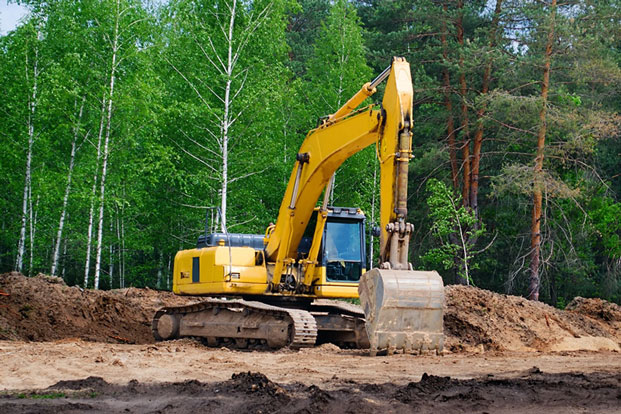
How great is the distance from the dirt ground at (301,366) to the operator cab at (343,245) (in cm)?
138

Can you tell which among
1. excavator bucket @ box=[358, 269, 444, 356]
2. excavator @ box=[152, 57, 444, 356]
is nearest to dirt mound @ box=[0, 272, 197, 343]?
excavator @ box=[152, 57, 444, 356]

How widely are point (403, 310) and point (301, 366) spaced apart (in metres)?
1.71

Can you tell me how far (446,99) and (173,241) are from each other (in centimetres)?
1140

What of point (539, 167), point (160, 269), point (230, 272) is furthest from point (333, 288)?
point (160, 269)

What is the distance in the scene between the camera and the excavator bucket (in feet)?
34.1

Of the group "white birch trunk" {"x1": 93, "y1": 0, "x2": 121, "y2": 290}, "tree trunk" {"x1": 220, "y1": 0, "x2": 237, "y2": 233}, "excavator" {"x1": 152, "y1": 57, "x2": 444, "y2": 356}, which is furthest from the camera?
"tree trunk" {"x1": 220, "y1": 0, "x2": 237, "y2": 233}

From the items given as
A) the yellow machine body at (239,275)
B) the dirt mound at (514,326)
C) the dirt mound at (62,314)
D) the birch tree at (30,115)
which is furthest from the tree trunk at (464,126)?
the yellow machine body at (239,275)

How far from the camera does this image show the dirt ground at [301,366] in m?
7.50

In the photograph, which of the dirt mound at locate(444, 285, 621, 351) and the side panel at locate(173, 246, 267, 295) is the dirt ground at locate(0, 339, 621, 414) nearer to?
the side panel at locate(173, 246, 267, 295)

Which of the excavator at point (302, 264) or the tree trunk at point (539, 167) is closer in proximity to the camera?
the excavator at point (302, 264)

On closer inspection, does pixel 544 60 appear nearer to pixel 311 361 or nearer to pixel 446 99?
pixel 446 99

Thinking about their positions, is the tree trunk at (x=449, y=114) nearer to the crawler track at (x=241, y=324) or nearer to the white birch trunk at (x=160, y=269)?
the white birch trunk at (x=160, y=269)

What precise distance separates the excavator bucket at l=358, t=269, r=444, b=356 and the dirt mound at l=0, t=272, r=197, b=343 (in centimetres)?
738

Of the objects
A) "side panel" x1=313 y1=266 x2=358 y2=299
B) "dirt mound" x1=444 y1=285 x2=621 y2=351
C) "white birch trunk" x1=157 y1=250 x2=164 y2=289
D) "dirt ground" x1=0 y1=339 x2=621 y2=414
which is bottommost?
"dirt ground" x1=0 y1=339 x2=621 y2=414
